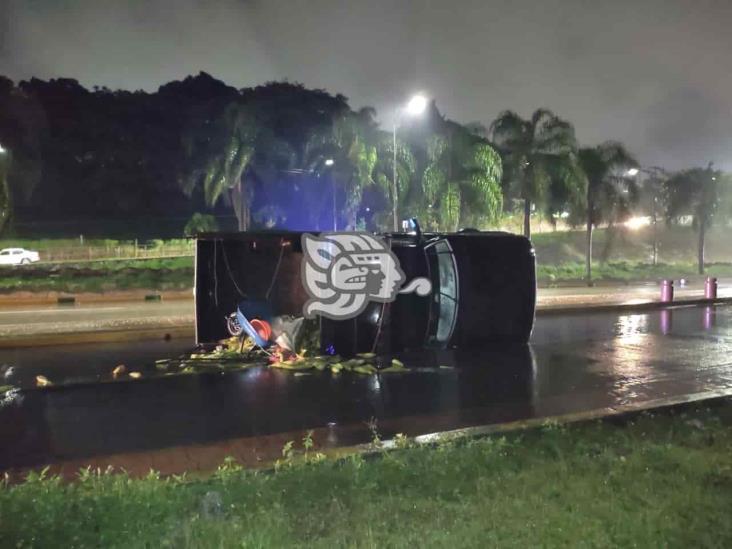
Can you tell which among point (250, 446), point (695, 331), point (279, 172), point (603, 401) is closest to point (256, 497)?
point (250, 446)

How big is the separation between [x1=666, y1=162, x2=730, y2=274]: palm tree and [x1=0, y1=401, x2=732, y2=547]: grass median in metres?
38.6

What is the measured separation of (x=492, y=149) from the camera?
1086 inches

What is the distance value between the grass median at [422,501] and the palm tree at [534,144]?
80.1 feet

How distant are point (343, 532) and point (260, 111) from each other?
29.8 meters

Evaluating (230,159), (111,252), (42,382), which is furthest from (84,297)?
(42,382)

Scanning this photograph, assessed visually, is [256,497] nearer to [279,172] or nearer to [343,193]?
[343,193]

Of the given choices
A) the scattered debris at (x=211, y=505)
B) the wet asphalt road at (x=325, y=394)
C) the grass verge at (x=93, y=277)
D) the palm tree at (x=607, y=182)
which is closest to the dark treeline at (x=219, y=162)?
the grass verge at (x=93, y=277)

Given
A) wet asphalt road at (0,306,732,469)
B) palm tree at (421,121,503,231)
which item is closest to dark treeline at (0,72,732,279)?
palm tree at (421,121,503,231)

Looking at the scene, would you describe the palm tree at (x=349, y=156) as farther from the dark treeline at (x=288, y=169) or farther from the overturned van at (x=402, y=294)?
the overturned van at (x=402, y=294)

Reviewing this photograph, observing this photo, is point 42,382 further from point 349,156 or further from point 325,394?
point 349,156

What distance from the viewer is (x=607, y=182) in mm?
32938

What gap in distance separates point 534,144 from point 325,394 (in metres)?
22.9

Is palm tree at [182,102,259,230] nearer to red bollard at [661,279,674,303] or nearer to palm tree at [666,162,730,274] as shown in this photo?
red bollard at [661,279,674,303]

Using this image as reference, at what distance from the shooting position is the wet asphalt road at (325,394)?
703cm
